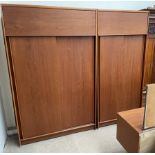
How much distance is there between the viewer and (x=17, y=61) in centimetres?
163

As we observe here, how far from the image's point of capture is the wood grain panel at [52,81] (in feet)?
5.46

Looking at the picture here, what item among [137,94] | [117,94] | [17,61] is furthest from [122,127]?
[17,61]

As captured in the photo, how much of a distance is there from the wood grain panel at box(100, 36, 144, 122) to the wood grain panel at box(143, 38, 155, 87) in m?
0.17

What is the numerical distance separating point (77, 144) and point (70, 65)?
0.98 metres

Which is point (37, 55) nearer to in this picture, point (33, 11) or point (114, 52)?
point (33, 11)

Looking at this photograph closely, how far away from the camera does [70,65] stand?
72.5 inches

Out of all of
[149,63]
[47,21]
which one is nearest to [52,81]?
[47,21]

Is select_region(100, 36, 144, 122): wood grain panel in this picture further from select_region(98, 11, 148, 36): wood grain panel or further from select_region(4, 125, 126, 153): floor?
select_region(4, 125, 126, 153): floor

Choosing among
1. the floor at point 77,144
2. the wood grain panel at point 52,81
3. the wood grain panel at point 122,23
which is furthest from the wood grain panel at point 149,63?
the floor at point 77,144

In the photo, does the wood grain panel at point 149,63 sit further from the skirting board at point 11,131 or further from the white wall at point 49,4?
the skirting board at point 11,131

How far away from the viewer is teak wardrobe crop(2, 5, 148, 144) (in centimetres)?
159

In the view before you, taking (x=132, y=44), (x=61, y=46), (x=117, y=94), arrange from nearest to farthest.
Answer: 1. (x=61, y=46)
2. (x=132, y=44)
3. (x=117, y=94)

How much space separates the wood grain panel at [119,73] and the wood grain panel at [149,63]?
167 millimetres

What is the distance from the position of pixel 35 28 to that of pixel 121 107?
5.12 feet
